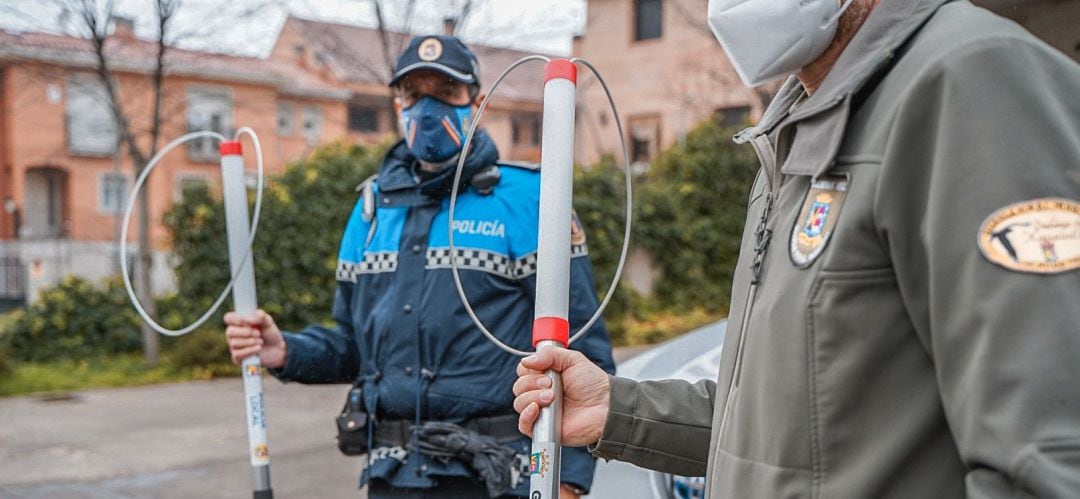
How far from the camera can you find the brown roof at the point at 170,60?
10.8 metres

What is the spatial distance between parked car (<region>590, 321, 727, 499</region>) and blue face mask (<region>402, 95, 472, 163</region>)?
0.98 m

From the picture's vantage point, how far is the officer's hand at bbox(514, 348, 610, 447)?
1645 mm

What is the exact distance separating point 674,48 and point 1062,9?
72.7ft

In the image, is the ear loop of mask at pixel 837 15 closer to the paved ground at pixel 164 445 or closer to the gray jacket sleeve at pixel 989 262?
the gray jacket sleeve at pixel 989 262

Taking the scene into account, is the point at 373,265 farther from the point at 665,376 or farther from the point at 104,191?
the point at 104,191

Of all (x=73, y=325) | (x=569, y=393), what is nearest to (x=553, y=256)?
(x=569, y=393)

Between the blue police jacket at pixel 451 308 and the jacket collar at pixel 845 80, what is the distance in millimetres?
1345

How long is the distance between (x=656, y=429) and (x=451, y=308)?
38.1 inches

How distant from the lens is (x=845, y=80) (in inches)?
48.9

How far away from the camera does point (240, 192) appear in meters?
2.83

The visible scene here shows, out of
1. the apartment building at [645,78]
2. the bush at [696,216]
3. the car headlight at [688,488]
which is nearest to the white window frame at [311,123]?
the apartment building at [645,78]

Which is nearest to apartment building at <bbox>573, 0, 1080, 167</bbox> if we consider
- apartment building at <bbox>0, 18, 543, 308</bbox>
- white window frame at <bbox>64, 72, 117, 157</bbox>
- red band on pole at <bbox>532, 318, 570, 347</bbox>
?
apartment building at <bbox>0, 18, 543, 308</bbox>

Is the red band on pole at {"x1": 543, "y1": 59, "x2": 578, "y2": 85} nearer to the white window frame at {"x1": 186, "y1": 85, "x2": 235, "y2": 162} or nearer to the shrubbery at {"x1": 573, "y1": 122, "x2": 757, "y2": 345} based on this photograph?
the shrubbery at {"x1": 573, "y1": 122, "x2": 757, "y2": 345}

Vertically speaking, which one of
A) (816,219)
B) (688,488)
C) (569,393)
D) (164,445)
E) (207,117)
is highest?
(207,117)
